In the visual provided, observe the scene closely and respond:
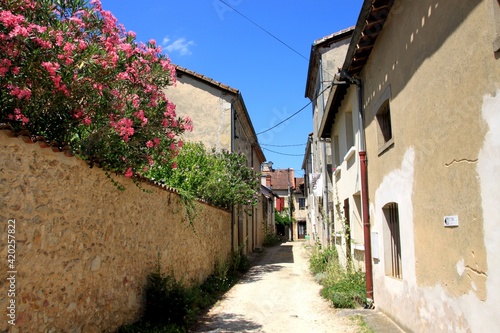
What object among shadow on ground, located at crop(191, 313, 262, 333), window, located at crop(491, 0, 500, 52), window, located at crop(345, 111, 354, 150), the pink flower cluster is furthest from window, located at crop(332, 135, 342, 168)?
window, located at crop(491, 0, 500, 52)

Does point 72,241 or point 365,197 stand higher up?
point 365,197

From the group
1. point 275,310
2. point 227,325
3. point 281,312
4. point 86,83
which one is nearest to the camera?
point 86,83

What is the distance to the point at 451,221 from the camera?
14.5 ft

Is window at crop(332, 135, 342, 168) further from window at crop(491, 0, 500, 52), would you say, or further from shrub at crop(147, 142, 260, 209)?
window at crop(491, 0, 500, 52)

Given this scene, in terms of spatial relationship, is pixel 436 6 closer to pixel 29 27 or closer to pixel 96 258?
pixel 29 27

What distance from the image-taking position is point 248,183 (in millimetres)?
15070

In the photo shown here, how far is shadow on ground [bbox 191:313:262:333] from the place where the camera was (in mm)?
6930

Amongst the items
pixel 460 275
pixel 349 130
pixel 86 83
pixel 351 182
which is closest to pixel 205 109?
pixel 349 130

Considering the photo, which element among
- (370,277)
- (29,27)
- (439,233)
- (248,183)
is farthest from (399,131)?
(248,183)

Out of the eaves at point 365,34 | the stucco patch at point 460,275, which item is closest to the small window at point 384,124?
the stucco patch at point 460,275

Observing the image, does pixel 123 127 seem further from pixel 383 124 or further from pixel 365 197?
pixel 365 197

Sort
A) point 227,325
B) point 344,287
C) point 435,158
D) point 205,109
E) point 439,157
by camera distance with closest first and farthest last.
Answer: point 439,157
point 435,158
point 227,325
point 344,287
point 205,109

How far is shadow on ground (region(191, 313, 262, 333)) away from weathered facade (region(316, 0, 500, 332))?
2294 millimetres

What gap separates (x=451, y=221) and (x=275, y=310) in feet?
16.4
